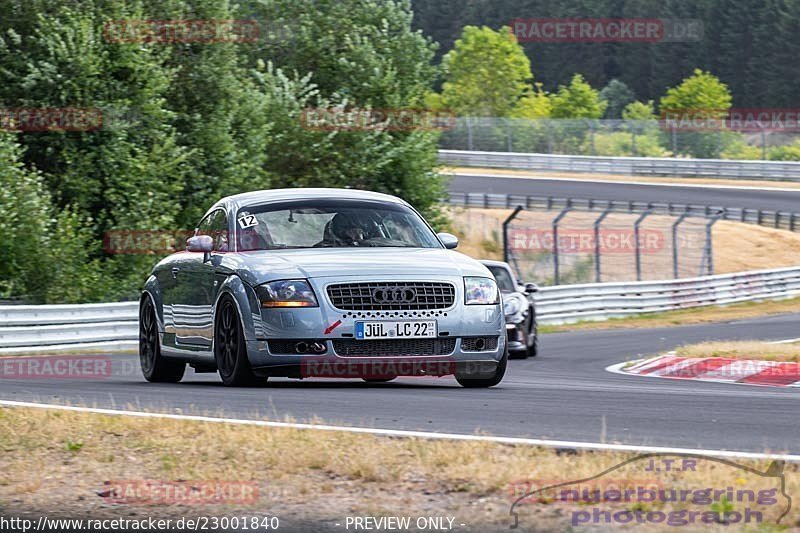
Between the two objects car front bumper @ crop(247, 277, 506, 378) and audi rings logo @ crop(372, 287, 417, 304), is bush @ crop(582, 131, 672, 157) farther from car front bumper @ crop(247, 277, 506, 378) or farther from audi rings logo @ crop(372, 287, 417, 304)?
audi rings logo @ crop(372, 287, 417, 304)

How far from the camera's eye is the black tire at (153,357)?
12.2 metres

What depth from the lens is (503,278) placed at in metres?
19.5

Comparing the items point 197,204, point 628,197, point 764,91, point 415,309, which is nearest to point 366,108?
point 197,204

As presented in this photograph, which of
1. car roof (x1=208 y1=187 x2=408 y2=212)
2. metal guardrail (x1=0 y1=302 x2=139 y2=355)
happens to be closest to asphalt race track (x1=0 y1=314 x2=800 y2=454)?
car roof (x1=208 y1=187 x2=408 y2=212)

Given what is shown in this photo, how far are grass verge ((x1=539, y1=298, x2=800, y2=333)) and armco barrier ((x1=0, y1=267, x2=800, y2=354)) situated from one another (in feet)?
0.70

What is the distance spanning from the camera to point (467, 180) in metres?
60.2

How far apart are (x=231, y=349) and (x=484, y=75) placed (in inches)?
3598

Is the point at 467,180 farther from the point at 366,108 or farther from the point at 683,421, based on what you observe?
the point at 683,421

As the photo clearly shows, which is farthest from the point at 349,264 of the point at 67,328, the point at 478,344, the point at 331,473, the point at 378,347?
the point at 67,328

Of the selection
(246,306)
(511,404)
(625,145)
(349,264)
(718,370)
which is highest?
(349,264)

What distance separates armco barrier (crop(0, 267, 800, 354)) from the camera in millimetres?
20469

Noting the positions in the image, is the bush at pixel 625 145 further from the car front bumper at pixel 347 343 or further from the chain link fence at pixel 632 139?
the car front bumper at pixel 347 343

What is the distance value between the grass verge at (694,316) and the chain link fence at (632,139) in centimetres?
2634

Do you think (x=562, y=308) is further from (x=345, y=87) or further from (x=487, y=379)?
(x=487, y=379)
